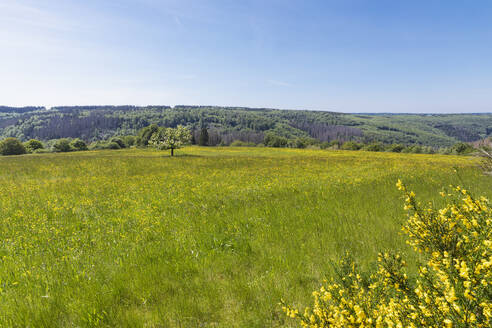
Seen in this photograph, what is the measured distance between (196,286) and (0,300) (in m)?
3.34

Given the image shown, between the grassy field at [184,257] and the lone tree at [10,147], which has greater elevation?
the grassy field at [184,257]

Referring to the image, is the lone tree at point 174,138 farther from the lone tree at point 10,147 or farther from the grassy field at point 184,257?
the lone tree at point 10,147

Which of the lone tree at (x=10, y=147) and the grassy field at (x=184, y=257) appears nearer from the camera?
the grassy field at (x=184, y=257)

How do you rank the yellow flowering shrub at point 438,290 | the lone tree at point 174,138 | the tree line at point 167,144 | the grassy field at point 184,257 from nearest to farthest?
the yellow flowering shrub at point 438,290, the grassy field at point 184,257, the lone tree at point 174,138, the tree line at point 167,144

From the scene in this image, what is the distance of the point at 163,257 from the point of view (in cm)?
526

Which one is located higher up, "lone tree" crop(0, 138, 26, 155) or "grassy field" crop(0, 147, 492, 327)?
"grassy field" crop(0, 147, 492, 327)

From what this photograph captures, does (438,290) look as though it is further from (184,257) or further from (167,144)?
(167,144)

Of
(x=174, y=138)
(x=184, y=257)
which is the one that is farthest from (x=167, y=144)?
(x=184, y=257)

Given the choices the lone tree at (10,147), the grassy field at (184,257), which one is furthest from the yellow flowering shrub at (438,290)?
the lone tree at (10,147)

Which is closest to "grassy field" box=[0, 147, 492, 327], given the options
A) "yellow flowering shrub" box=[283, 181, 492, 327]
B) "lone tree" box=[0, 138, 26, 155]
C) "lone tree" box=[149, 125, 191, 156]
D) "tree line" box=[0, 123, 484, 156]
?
"yellow flowering shrub" box=[283, 181, 492, 327]

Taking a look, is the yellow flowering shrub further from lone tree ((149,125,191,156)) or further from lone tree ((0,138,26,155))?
lone tree ((0,138,26,155))

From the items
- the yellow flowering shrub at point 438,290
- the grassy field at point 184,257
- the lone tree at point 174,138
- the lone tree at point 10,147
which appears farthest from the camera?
the lone tree at point 10,147

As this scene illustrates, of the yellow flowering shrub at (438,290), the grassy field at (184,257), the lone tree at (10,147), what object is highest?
the yellow flowering shrub at (438,290)

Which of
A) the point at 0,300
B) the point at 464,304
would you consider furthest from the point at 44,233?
the point at 464,304
